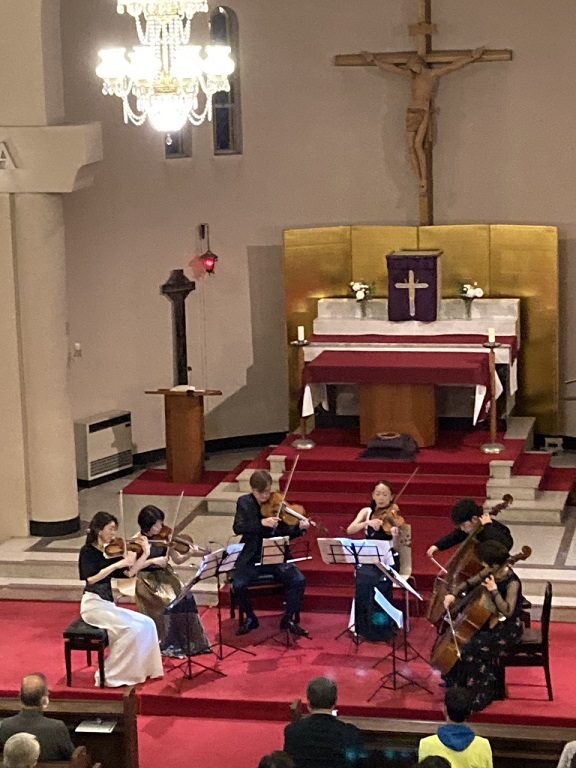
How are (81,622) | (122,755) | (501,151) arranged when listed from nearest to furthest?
(122,755) → (81,622) → (501,151)

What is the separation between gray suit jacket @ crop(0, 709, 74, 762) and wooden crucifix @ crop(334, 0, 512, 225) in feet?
28.5

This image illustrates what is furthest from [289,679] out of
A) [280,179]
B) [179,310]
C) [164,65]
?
[280,179]

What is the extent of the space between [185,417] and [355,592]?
3944 millimetres

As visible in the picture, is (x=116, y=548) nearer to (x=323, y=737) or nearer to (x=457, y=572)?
(x=457, y=572)

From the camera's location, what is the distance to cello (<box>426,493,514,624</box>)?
9.73 meters

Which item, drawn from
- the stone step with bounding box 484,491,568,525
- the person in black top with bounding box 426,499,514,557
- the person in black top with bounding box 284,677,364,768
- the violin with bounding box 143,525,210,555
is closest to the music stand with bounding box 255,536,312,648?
the violin with bounding box 143,525,210,555

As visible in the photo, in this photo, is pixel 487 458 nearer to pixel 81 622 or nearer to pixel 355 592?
pixel 355 592

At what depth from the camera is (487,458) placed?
521 inches

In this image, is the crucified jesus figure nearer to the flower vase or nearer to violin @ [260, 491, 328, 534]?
the flower vase

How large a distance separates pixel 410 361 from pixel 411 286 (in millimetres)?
1068

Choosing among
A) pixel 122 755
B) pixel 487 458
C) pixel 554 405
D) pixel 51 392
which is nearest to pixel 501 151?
pixel 554 405

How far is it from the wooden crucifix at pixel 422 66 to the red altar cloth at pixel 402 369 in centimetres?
220

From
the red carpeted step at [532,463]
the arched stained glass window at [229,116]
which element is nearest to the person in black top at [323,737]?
the red carpeted step at [532,463]

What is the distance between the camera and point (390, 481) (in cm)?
1295
